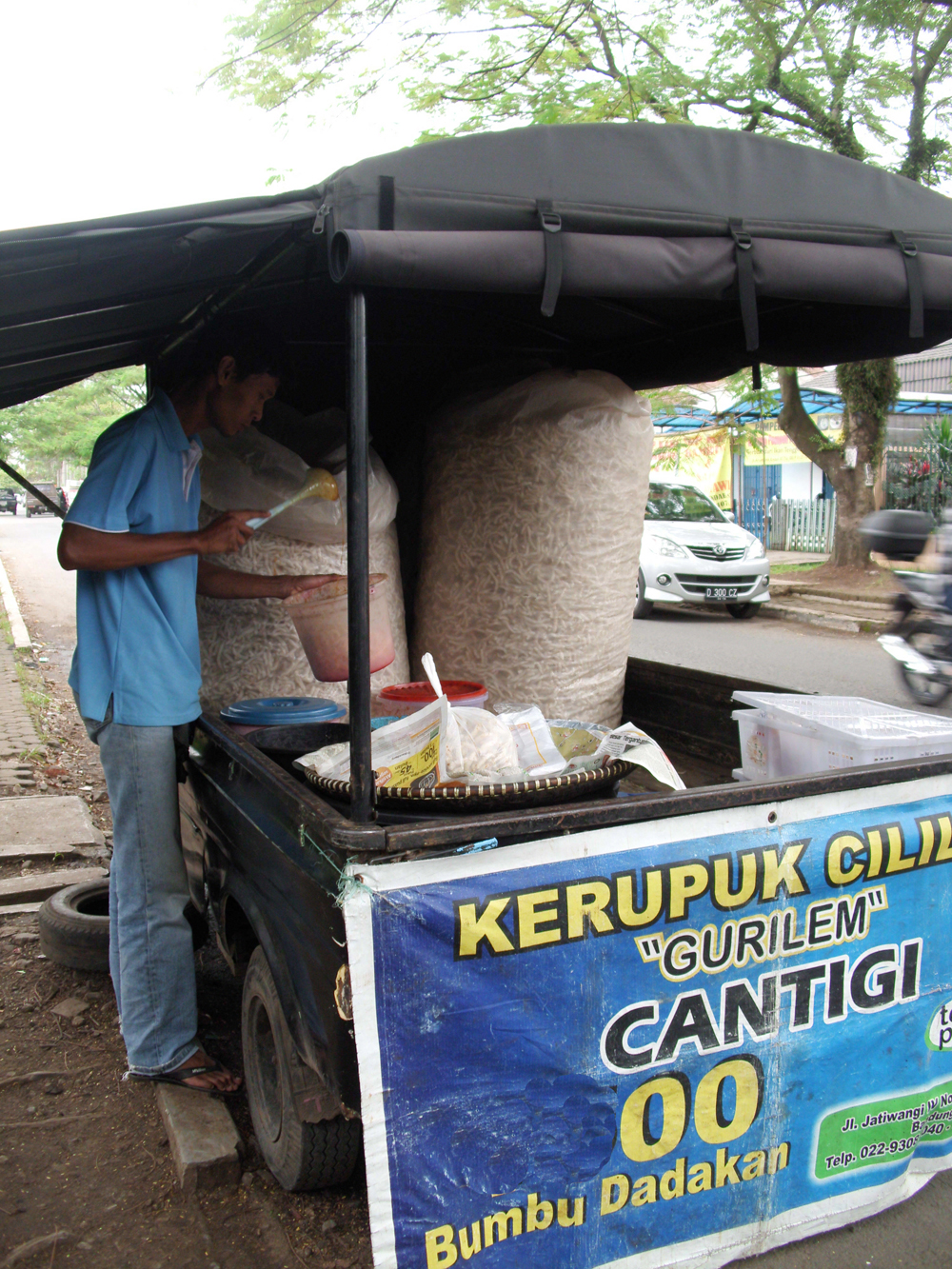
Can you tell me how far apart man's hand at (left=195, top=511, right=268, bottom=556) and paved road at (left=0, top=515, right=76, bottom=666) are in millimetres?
4700

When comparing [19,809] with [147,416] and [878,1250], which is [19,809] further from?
[878,1250]

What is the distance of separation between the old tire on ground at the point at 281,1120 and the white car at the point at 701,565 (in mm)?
8977

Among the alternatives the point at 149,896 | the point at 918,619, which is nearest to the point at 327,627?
the point at 149,896

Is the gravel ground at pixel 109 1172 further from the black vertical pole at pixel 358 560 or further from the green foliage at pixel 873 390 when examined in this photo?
the green foliage at pixel 873 390

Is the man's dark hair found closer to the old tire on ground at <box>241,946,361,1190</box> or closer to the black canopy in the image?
the black canopy

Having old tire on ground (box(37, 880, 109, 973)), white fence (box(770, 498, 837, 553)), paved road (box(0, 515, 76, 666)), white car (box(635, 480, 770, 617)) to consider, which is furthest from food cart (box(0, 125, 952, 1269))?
white fence (box(770, 498, 837, 553))

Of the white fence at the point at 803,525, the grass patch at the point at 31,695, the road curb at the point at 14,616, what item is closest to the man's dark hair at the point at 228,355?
the grass patch at the point at 31,695

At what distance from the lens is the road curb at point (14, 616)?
31.8 feet

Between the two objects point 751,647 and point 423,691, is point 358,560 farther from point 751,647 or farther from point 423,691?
point 751,647

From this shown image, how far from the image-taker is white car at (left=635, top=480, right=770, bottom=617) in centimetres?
1082

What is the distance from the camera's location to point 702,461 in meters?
20.0

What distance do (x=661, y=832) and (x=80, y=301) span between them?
5.36 feet

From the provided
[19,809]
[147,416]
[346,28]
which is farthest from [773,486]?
[147,416]

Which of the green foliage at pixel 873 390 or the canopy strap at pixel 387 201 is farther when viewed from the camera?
the green foliage at pixel 873 390
